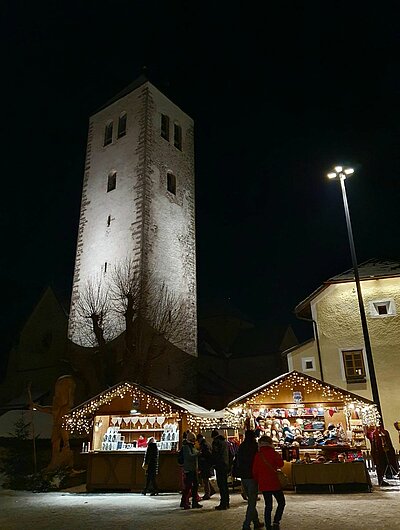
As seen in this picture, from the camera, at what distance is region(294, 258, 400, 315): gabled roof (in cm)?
2042

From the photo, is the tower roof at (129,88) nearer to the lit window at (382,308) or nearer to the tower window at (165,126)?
the tower window at (165,126)

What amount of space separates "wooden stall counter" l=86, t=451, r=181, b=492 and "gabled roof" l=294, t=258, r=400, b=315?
10787mm

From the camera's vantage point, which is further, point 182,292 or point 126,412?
point 182,292

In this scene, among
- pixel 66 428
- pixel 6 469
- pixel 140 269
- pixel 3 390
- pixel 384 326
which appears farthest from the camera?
pixel 3 390

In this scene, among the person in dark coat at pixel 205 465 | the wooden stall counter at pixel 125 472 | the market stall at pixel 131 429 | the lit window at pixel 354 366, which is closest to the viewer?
the person in dark coat at pixel 205 465

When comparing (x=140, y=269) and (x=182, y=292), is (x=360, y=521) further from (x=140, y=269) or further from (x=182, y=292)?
(x=182, y=292)

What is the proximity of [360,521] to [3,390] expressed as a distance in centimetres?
2872

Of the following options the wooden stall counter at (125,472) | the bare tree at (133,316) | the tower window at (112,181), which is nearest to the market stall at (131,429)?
the wooden stall counter at (125,472)

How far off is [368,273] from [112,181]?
1662cm

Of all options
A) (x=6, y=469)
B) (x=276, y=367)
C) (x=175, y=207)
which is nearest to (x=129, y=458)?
(x=6, y=469)

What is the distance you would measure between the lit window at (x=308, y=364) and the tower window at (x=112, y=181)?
50.7 feet

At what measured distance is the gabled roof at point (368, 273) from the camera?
20.4 m

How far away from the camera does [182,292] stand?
27.6 meters

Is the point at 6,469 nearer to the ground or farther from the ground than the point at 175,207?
nearer to the ground
